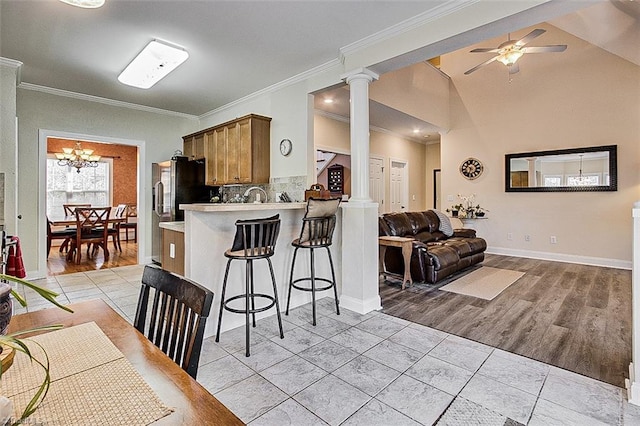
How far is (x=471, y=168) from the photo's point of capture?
6.88 metres

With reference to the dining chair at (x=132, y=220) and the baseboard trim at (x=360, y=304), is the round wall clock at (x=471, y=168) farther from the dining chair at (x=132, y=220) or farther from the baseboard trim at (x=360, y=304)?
the dining chair at (x=132, y=220)

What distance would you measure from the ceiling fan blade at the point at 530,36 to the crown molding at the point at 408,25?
1.95m

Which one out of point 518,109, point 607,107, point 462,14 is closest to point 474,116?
point 518,109

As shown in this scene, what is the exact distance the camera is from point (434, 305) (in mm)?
3416

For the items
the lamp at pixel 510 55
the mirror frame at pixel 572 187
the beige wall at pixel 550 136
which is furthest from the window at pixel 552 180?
the lamp at pixel 510 55

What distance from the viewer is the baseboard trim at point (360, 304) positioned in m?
3.19

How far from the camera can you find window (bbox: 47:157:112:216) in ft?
25.9

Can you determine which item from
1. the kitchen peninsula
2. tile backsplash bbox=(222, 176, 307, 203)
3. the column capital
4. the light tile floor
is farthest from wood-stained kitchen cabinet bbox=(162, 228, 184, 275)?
the column capital

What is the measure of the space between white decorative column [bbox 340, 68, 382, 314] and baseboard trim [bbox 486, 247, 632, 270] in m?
4.33

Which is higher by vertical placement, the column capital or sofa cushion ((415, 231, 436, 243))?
the column capital

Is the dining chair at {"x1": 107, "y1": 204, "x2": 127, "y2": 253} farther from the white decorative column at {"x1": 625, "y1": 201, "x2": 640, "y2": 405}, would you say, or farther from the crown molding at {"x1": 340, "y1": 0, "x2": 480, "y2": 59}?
the white decorative column at {"x1": 625, "y1": 201, "x2": 640, "y2": 405}

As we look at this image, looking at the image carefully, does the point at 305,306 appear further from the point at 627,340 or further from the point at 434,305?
the point at 627,340

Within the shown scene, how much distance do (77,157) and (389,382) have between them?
8.53 meters

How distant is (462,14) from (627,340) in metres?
2.89
